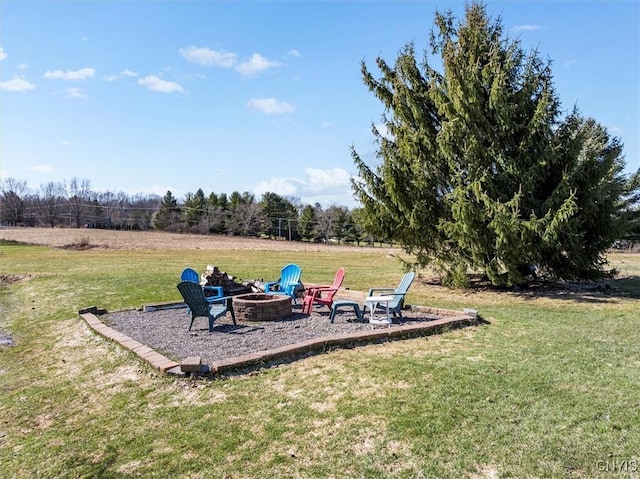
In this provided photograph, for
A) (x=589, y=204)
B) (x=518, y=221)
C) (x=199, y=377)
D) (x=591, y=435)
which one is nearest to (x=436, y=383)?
(x=591, y=435)

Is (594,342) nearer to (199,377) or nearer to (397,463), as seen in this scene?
(397,463)

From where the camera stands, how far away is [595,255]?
11.7m

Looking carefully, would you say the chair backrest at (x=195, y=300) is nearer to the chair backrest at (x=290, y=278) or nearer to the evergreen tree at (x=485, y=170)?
the chair backrest at (x=290, y=278)

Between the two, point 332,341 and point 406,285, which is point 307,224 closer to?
point 406,285

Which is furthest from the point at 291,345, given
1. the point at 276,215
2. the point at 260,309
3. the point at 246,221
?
the point at 276,215

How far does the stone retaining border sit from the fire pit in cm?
208

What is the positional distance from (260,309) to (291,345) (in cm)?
229

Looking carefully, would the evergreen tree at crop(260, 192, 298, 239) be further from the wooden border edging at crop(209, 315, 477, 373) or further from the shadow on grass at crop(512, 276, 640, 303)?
the wooden border edging at crop(209, 315, 477, 373)

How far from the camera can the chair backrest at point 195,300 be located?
697 centimetres

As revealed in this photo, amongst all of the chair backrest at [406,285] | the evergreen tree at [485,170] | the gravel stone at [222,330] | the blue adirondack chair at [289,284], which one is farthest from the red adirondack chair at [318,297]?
the evergreen tree at [485,170]

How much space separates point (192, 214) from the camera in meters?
53.2

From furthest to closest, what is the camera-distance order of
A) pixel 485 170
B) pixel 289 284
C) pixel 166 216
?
pixel 166 216 < pixel 485 170 < pixel 289 284

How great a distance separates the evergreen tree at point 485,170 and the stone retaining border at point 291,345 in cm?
373

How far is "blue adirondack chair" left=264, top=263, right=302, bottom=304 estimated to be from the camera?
385 inches
